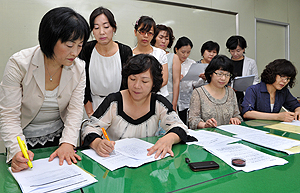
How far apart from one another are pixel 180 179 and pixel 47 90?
2.68ft

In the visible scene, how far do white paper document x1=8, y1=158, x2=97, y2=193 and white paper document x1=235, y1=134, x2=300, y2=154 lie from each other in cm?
95

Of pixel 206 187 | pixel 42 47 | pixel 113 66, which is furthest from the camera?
pixel 113 66

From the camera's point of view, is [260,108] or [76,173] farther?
[260,108]

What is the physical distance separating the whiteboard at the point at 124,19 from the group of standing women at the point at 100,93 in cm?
99

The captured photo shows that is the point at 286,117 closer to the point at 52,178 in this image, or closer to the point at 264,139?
the point at 264,139

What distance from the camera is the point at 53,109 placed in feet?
4.24

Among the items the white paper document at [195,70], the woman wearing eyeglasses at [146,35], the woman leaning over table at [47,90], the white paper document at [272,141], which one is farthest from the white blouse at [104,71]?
the white paper document at [272,141]

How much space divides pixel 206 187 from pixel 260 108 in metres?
1.67

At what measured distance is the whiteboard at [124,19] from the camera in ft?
8.79

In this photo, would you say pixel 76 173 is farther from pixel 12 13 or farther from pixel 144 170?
pixel 12 13

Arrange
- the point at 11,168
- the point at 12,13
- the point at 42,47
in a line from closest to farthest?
the point at 11,168
the point at 42,47
the point at 12,13

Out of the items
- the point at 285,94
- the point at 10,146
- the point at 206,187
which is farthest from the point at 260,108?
the point at 10,146

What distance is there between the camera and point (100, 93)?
1.98 m

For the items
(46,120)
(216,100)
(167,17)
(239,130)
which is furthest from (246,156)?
(167,17)
